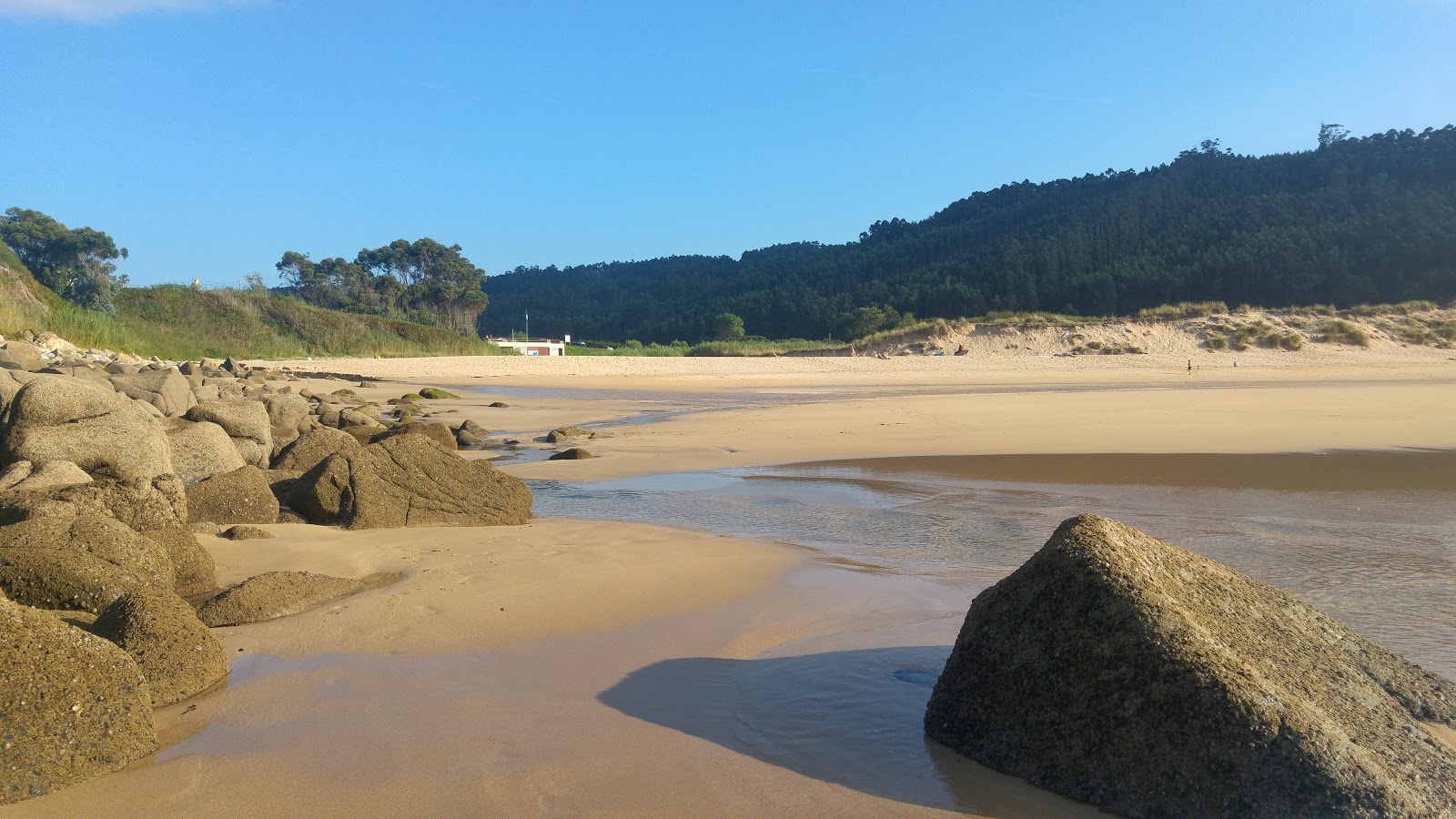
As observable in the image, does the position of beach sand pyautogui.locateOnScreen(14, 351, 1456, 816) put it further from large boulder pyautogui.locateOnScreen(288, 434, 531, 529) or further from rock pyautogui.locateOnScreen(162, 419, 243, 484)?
rock pyautogui.locateOnScreen(162, 419, 243, 484)

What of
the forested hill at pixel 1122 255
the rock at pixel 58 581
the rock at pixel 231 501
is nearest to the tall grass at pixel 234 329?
the rock at pixel 231 501

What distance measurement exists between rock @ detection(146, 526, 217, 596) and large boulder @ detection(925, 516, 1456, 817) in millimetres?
4182

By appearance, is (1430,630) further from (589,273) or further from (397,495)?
(589,273)

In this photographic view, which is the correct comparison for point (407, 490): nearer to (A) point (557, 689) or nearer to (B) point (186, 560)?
(B) point (186, 560)

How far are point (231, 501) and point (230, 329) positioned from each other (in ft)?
154

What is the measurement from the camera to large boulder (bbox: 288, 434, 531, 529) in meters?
7.06

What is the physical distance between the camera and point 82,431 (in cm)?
635

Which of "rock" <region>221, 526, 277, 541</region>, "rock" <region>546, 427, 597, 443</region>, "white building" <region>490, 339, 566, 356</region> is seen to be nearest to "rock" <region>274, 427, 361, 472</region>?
"rock" <region>221, 526, 277, 541</region>

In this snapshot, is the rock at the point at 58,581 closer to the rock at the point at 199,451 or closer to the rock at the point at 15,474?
the rock at the point at 15,474

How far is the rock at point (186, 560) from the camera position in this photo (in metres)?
5.12

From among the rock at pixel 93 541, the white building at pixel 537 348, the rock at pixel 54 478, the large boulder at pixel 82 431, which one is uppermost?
the white building at pixel 537 348

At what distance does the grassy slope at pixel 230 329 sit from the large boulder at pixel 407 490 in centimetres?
2627

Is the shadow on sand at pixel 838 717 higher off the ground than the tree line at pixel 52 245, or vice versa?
the tree line at pixel 52 245

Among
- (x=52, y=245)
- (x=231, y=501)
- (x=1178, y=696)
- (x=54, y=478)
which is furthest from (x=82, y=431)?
(x=52, y=245)
